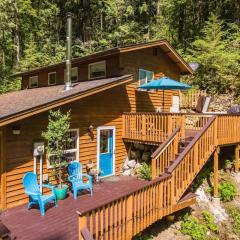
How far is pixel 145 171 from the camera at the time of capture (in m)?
10.1

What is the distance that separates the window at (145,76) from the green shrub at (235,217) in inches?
255

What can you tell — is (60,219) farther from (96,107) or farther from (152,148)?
(152,148)

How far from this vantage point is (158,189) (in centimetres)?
614

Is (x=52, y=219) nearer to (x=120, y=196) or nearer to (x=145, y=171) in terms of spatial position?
(x=120, y=196)

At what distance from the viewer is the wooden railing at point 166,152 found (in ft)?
26.3

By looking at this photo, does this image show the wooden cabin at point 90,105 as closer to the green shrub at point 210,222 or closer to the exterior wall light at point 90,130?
the exterior wall light at point 90,130

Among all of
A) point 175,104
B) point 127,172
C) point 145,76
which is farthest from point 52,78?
point 127,172

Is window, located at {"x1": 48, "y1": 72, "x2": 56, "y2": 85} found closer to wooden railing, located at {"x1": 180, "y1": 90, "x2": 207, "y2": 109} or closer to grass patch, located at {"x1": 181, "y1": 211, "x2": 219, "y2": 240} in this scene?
wooden railing, located at {"x1": 180, "y1": 90, "x2": 207, "y2": 109}

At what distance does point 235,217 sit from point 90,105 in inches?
244

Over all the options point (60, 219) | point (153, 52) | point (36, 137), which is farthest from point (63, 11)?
point (60, 219)

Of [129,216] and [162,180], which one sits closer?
[129,216]

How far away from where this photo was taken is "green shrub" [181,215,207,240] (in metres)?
7.10

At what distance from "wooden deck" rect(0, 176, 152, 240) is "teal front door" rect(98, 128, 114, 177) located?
6.16 feet

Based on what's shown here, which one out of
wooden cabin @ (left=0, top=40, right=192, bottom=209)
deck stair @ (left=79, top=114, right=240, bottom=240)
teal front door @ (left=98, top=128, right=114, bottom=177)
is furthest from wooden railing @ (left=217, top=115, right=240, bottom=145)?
teal front door @ (left=98, top=128, right=114, bottom=177)
